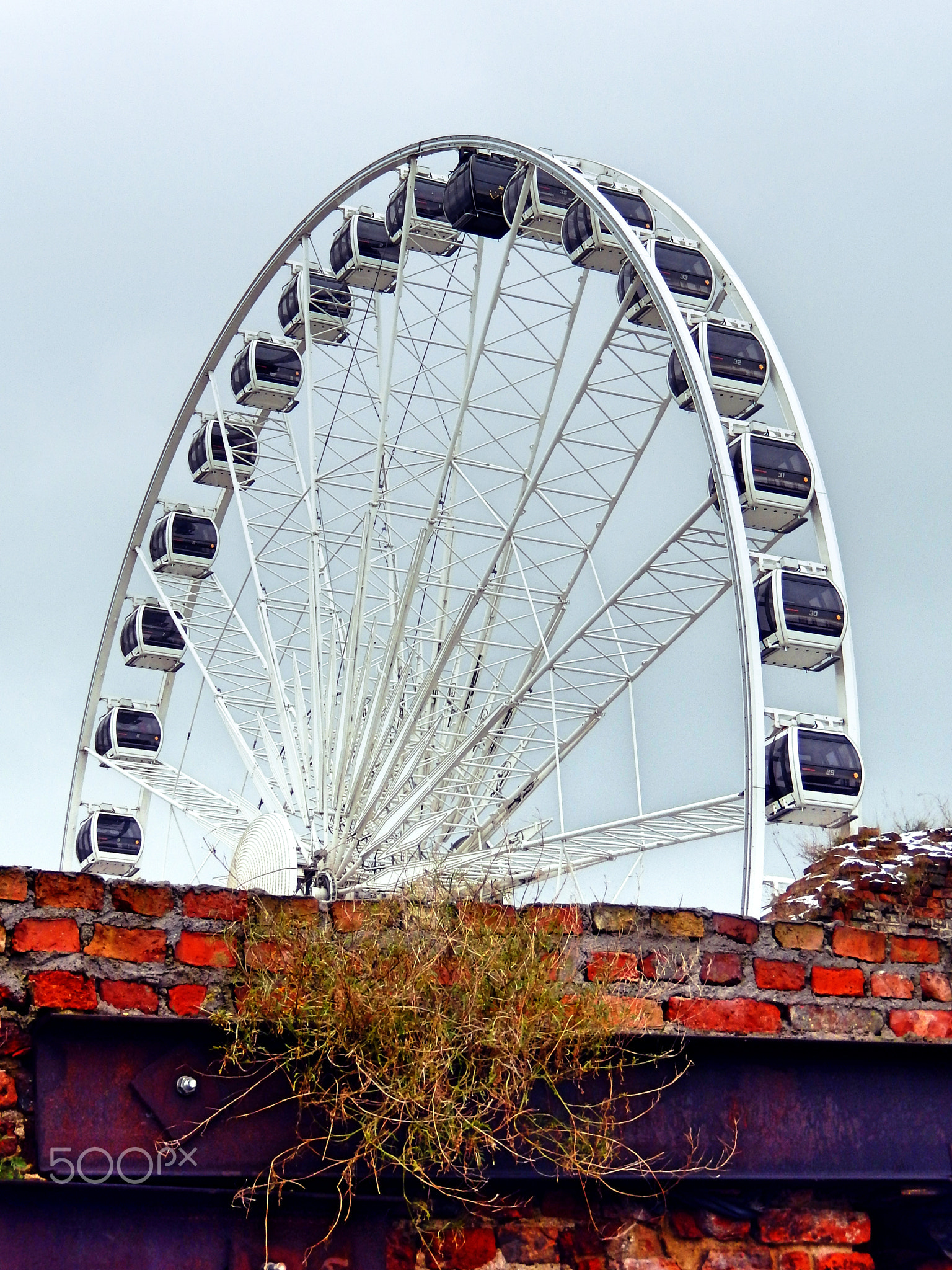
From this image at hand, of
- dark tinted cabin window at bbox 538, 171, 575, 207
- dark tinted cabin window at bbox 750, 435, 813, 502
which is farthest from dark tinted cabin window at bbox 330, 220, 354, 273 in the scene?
dark tinted cabin window at bbox 750, 435, 813, 502

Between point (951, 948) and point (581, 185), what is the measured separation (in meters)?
9.69

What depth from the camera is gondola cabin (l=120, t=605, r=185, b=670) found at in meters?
20.3

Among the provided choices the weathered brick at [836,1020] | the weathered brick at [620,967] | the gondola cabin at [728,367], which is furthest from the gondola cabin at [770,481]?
the weathered brick at [620,967]

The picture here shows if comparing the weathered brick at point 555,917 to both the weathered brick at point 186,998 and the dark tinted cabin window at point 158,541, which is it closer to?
the weathered brick at point 186,998

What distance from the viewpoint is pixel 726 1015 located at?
450cm

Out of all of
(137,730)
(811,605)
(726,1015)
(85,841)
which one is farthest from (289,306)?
(726,1015)

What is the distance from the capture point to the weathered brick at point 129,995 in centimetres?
400

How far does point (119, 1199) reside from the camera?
154 inches

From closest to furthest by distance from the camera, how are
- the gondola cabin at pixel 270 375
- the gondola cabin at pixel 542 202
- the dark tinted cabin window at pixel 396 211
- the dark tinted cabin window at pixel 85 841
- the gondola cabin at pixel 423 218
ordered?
the gondola cabin at pixel 542 202, the gondola cabin at pixel 423 218, the dark tinted cabin window at pixel 396 211, the gondola cabin at pixel 270 375, the dark tinted cabin window at pixel 85 841

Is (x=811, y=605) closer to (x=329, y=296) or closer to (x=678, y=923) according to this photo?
(x=678, y=923)


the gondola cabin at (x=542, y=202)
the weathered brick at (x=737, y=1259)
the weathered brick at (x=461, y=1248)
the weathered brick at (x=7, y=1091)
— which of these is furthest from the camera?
the gondola cabin at (x=542, y=202)

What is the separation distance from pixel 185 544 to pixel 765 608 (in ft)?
31.2

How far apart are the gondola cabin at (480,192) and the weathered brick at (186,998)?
477 inches

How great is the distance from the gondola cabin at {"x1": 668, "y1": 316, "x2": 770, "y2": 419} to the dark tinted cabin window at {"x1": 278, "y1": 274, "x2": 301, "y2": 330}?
677cm
